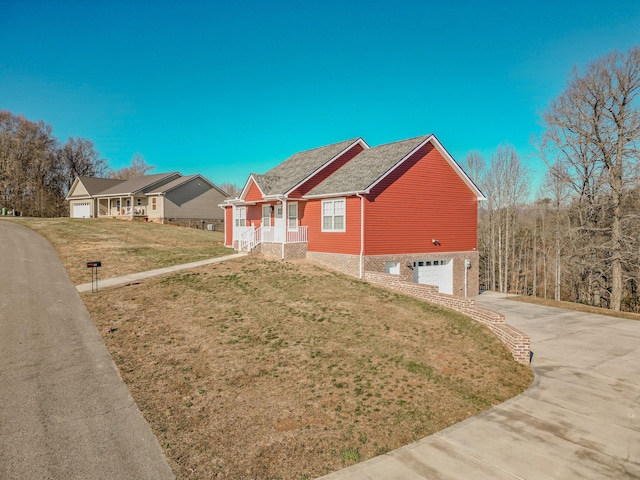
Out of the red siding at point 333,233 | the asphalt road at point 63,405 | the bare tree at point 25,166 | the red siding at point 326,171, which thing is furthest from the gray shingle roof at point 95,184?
the asphalt road at point 63,405

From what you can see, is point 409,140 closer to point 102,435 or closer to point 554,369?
point 554,369

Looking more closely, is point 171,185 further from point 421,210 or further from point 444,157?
point 444,157

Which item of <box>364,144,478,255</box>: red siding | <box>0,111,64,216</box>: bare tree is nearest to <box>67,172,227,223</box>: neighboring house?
<box>0,111,64,216</box>: bare tree

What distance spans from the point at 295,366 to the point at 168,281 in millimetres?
9526

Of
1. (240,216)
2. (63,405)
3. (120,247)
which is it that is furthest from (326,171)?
(63,405)

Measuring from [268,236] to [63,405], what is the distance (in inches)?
639

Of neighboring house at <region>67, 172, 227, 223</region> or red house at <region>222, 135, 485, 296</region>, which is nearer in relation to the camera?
red house at <region>222, 135, 485, 296</region>

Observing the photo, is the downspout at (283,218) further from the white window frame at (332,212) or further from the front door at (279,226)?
the white window frame at (332,212)

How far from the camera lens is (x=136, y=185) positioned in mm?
45969

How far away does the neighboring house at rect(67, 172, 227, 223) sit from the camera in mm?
43000

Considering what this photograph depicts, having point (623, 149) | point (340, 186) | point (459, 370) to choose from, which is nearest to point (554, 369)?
point (459, 370)

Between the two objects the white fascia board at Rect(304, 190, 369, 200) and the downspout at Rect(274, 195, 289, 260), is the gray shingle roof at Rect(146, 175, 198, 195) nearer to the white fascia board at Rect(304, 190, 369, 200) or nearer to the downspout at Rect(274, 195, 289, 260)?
the downspout at Rect(274, 195, 289, 260)

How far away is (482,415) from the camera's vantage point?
7.52 metres

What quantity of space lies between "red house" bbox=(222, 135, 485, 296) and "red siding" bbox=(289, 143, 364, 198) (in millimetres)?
58
